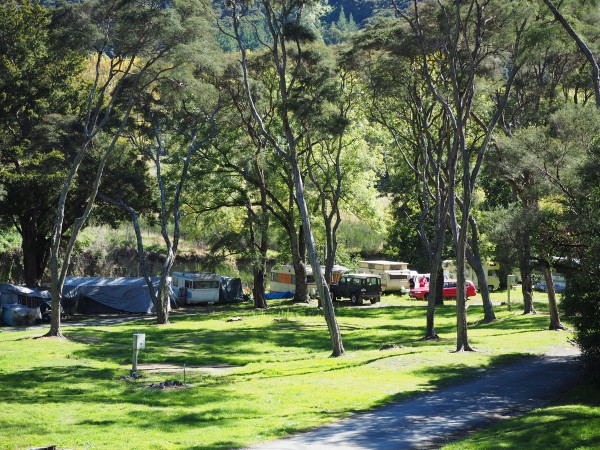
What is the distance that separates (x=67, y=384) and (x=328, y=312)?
8333 millimetres

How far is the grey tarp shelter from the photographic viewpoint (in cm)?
4531

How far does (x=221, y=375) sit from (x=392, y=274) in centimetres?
3661

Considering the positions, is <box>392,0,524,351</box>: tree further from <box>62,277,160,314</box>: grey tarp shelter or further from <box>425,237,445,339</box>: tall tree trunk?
<box>62,277,160,314</box>: grey tarp shelter

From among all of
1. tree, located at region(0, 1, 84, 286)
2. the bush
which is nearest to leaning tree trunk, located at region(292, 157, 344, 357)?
the bush

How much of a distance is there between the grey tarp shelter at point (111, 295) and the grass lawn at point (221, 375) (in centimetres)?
786

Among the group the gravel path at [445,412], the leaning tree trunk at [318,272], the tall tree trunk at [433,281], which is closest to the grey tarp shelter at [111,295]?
the tall tree trunk at [433,281]

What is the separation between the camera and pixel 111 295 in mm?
45750

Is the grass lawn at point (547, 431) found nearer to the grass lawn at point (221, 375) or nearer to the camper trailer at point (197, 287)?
the grass lawn at point (221, 375)

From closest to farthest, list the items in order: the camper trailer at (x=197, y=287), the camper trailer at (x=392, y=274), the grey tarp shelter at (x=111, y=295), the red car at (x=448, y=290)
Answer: the grey tarp shelter at (x=111, y=295), the camper trailer at (x=197, y=287), the red car at (x=448, y=290), the camper trailer at (x=392, y=274)

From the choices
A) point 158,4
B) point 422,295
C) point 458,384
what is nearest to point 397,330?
point 458,384

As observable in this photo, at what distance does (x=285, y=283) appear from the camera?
57.5m

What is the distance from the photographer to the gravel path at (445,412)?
13156mm

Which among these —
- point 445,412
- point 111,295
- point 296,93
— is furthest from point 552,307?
point 111,295

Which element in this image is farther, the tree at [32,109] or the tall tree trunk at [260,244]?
the tall tree trunk at [260,244]
